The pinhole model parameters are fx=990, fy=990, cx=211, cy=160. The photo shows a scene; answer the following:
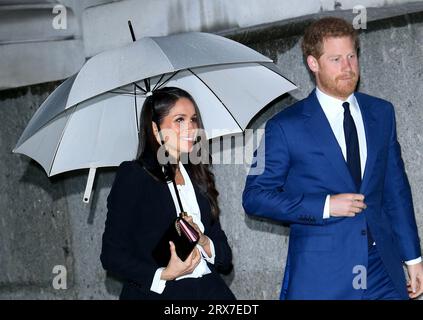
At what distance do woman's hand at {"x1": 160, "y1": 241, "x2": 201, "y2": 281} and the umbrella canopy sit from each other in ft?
3.00

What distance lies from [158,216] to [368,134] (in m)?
1.15

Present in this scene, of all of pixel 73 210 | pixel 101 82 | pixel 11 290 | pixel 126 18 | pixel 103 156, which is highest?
pixel 126 18

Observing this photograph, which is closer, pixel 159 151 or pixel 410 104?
pixel 159 151

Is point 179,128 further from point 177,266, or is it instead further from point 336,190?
point 336,190

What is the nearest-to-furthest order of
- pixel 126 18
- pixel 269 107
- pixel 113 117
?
pixel 113 117 < pixel 269 107 < pixel 126 18

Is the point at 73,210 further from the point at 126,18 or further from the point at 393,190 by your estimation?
the point at 393,190

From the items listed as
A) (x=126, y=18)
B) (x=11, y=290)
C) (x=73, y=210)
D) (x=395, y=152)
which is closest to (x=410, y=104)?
(x=395, y=152)

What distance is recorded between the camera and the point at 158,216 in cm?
490

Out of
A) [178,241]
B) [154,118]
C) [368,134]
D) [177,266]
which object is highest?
[154,118]

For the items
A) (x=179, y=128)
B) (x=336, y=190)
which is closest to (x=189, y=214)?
(x=179, y=128)

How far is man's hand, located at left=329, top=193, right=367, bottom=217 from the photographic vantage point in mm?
4793

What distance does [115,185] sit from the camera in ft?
16.1

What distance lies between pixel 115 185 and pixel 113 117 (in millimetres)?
726

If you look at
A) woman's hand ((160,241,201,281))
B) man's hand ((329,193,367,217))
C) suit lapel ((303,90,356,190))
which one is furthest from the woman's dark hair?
man's hand ((329,193,367,217))
